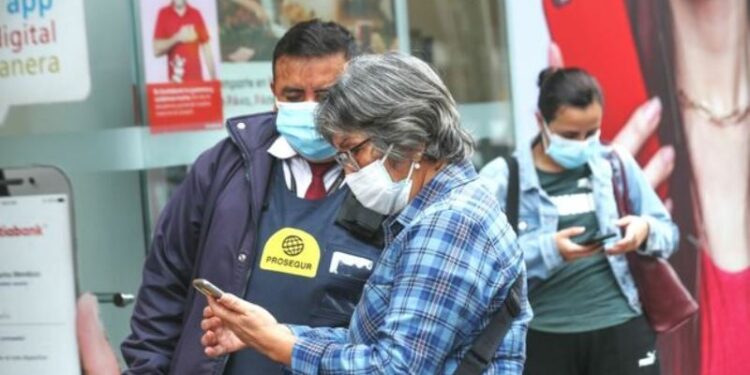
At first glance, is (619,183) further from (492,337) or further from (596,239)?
(492,337)

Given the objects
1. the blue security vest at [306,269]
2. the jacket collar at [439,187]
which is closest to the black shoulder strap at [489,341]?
the jacket collar at [439,187]

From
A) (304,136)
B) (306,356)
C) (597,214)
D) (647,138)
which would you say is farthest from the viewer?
(647,138)

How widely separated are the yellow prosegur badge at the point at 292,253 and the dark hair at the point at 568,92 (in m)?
2.29

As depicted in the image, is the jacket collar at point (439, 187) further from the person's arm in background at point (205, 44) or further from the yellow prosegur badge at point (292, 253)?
the person's arm in background at point (205, 44)

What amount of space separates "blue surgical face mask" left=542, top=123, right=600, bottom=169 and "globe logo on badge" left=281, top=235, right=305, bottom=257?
222 centimetres

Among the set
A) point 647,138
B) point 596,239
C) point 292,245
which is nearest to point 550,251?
point 596,239

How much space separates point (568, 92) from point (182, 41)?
60.0 inches

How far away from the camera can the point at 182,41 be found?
18.6 feet

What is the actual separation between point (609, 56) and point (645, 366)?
174 centimetres

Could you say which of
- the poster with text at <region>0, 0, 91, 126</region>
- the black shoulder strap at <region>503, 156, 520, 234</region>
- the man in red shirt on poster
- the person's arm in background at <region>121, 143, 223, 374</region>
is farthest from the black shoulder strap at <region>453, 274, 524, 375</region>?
the man in red shirt on poster

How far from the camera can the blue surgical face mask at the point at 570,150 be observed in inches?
211

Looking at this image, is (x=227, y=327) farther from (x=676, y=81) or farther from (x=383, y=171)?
(x=676, y=81)

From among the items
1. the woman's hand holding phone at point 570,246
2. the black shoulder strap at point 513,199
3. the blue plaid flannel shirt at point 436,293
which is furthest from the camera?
the black shoulder strap at point 513,199

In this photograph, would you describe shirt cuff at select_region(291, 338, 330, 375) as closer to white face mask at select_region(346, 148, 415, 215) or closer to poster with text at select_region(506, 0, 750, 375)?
white face mask at select_region(346, 148, 415, 215)
